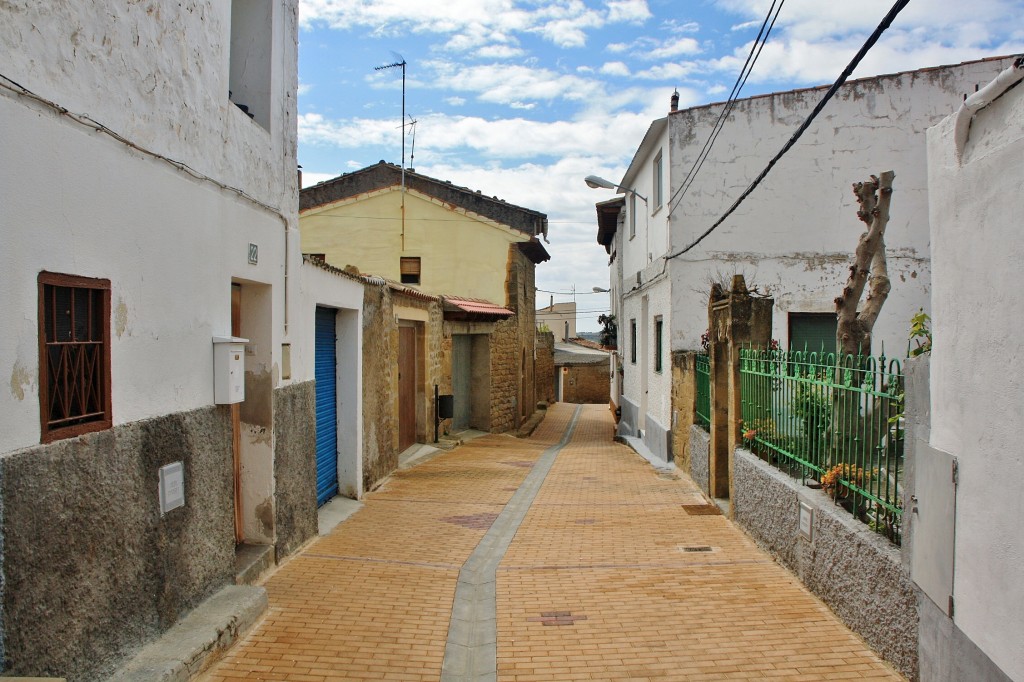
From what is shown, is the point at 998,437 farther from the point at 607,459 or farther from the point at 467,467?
the point at 607,459

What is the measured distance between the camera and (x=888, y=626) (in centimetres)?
461

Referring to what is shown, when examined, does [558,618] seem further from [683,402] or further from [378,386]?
[683,402]

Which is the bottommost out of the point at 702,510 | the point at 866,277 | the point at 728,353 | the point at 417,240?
the point at 702,510

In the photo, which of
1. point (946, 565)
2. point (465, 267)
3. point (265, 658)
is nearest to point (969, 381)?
point (946, 565)

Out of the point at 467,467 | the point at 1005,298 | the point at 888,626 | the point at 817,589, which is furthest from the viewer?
the point at 467,467

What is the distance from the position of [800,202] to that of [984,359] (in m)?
11.2

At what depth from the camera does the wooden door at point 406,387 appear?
13.4 m

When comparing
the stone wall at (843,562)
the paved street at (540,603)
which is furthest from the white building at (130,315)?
the stone wall at (843,562)

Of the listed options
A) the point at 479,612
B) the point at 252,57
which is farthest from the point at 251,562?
the point at 252,57

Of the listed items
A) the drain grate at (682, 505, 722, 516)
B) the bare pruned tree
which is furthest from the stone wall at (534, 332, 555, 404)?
the bare pruned tree

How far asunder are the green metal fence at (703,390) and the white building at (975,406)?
6.59m

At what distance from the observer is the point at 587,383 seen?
4097 cm

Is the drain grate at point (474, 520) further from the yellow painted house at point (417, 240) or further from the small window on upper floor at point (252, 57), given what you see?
the yellow painted house at point (417, 240)

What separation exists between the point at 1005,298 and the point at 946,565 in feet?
4.66
